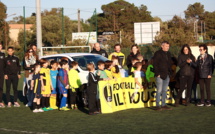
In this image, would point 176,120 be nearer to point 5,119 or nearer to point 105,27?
point 5,119

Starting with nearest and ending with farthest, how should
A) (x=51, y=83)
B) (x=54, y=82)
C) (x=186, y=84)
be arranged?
(x=186, y=84) → (x=51, y=83) → (x=54, y=82)

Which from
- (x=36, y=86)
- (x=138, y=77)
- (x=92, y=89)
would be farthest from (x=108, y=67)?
(x=36, y=86)

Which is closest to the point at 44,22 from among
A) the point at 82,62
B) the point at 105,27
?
the point at 105,27

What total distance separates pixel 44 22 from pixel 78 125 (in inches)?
2721

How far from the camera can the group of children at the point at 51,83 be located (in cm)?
1410

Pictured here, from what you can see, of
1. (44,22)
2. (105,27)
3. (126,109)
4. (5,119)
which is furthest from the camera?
(105,27)

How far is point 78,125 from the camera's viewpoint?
11.3 meters

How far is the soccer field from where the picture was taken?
10.5 meters

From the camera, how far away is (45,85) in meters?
14.4

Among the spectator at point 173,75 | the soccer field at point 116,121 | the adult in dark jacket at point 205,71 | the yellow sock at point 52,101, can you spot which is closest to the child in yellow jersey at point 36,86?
the soccer field at point 116,121

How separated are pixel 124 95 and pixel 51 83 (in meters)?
→ 2.30

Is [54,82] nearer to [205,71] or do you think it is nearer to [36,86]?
[36,86]

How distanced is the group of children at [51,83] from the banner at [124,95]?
1276mm

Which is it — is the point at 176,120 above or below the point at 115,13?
below
